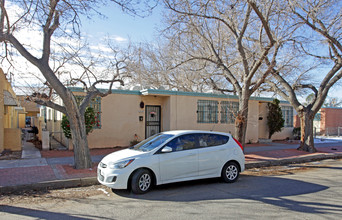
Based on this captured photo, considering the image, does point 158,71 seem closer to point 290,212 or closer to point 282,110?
point 282,110

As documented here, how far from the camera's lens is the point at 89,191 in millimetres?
7234

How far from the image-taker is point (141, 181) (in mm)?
6734

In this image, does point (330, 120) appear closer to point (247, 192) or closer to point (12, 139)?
point (247, 192)

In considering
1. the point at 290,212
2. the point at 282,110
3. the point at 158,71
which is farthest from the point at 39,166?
the point at 282,110

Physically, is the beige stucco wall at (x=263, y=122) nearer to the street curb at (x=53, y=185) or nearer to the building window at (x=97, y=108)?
the building window at (x=97, y=108)

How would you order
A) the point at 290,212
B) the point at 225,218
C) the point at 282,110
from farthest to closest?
1. the point at 282,110
2. the point at 290,212
3. the point at 225,218

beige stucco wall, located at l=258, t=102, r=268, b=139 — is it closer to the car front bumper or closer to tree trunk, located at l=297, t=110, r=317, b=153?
tree trunk, located at l=297, t=110, r=317, b=153

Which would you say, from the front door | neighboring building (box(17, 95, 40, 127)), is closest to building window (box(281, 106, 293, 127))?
the front door

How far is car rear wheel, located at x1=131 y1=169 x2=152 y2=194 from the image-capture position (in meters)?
6.64

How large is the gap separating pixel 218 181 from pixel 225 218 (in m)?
3.20

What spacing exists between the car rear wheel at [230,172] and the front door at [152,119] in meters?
8.24

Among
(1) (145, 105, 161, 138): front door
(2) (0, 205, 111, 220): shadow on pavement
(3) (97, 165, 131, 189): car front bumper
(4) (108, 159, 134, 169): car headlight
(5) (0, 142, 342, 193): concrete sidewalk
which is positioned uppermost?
(1) (145, 105, 161, 138): front door

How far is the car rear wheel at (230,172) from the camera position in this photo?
7977 mm

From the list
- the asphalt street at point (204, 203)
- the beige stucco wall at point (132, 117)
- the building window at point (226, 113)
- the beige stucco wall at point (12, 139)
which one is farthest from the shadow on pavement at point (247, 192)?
the building window at point (226, 113)
